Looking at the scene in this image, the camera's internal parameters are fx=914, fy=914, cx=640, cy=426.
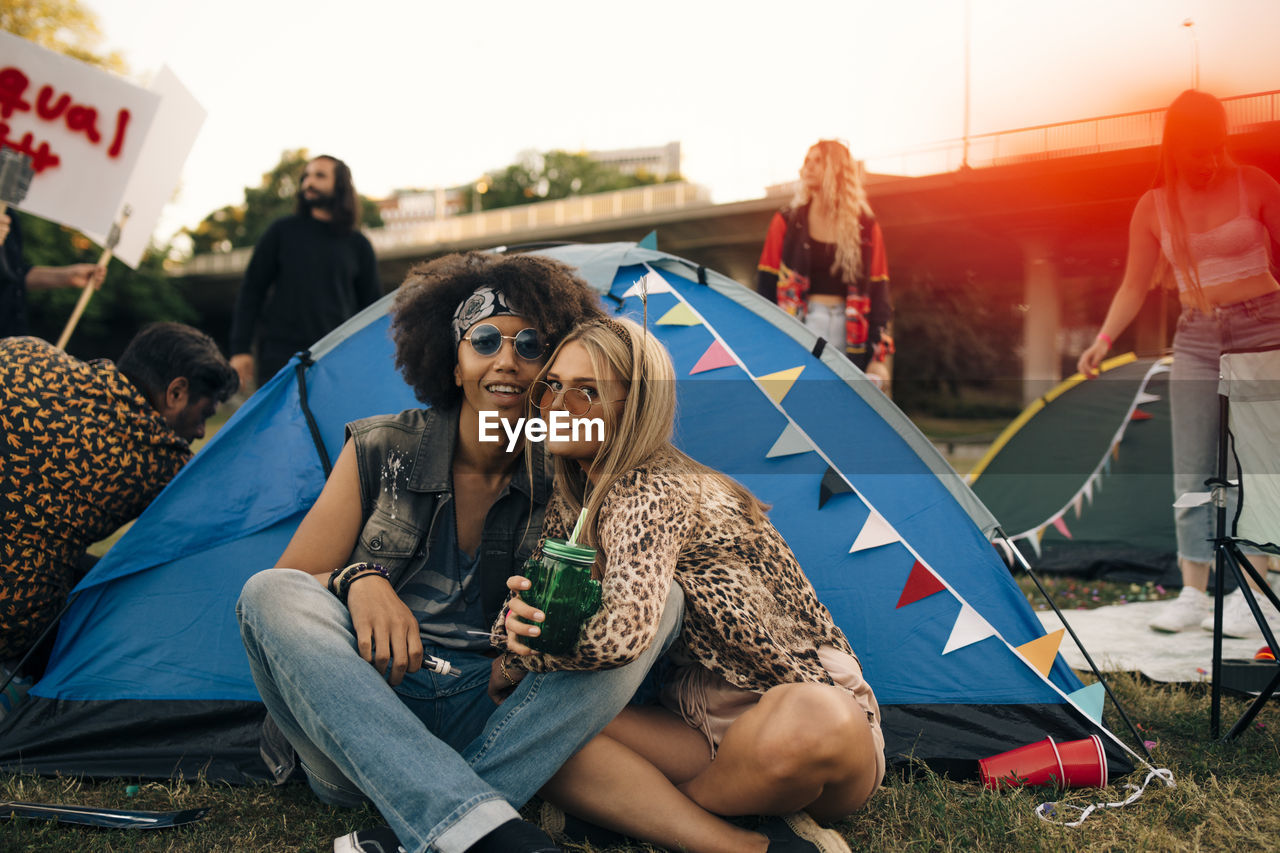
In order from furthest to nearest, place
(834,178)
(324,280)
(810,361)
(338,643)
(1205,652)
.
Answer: (324,280), (834,178), (1205,652), (810,361), (338,643)

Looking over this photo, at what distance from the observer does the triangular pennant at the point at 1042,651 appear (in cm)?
222

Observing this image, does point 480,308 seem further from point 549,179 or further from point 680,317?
point 549,179

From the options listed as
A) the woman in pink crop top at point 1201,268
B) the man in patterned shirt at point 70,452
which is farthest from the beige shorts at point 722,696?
the woman in pink crop top at point 1201,268

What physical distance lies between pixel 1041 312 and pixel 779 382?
1707 centimetres

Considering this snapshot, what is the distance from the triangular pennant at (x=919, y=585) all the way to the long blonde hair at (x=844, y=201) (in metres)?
1.58

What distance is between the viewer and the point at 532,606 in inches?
59.7

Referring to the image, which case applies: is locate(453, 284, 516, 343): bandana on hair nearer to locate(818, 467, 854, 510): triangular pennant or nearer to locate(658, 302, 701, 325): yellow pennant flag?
locate(658, 302, 701, 325): yellow pennant flag

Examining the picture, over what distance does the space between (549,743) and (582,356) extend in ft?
2.42

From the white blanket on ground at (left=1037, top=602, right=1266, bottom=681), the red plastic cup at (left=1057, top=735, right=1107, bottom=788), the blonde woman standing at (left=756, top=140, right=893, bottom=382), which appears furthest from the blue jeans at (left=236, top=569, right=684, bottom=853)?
the blonde woman standing at (left=756, top=140, right=893, bottom=382)

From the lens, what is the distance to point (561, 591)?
1.48 metres

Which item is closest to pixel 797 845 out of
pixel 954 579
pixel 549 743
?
pixel 549 743

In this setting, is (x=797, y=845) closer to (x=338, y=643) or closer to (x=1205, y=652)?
(x=338, y=643)

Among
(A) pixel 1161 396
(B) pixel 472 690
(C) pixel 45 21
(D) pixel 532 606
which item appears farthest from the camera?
(C) pixel 45 21

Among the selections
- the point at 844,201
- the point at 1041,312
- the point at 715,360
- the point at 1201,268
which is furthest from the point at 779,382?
the point at 1041,312
